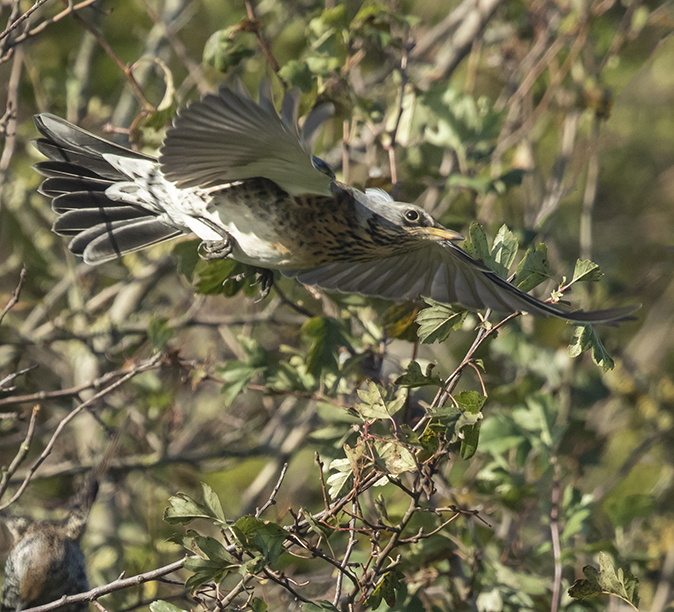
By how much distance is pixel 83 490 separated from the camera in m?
2.67

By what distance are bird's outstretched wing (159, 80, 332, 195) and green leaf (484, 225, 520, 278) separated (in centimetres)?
70

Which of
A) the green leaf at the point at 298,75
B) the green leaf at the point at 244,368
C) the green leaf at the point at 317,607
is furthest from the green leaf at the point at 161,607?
the green leaf at the point at 298,75

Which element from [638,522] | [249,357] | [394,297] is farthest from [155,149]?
[638,522]

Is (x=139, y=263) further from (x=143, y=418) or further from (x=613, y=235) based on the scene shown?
(x=613, y=235)

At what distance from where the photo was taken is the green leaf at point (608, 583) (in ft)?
6.01

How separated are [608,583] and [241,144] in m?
1.66

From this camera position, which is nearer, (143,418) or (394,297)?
(394,297)

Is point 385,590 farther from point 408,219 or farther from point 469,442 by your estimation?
point 408,219

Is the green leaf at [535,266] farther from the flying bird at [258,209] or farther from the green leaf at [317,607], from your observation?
the green leaf at [317,607]

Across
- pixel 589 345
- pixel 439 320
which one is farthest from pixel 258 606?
pixel 589 345

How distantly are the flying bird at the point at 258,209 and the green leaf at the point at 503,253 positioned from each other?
0.64 ft

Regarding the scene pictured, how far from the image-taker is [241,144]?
2369mm

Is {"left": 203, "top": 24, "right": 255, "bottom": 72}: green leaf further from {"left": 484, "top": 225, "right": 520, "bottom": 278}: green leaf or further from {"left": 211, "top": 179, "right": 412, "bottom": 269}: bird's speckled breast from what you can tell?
{"left": 484, "top": 225, "right": 520, "bottom": 278}: green leaf

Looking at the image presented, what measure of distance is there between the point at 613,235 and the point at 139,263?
4.54 m
